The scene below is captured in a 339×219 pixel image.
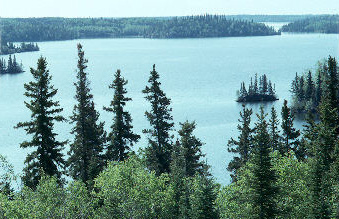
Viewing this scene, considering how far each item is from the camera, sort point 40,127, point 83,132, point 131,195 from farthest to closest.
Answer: point 83,132 → point 40,127 → point 131,195

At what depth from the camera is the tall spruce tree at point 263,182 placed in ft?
113

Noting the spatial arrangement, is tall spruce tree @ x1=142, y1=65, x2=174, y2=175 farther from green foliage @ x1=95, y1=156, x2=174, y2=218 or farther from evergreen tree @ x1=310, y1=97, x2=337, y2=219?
green foliage @ x1=95, y1=156, x2=174, y2=218

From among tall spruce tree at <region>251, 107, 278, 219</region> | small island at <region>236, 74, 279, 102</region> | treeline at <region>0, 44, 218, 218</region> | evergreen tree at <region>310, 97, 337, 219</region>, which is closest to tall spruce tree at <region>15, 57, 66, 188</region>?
treeline at <region>0, 44, 218, 218</region>

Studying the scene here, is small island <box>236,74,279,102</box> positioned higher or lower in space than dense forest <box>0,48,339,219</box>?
lower

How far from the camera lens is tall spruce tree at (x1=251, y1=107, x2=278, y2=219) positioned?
3444 cm

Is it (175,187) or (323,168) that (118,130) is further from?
(323,168)

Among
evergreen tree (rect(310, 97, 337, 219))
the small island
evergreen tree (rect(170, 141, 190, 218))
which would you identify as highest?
evergreen tree (rect(310, 97, 337, 219))

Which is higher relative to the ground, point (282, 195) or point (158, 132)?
point (158, 132)

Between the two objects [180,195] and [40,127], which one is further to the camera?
[40,127]

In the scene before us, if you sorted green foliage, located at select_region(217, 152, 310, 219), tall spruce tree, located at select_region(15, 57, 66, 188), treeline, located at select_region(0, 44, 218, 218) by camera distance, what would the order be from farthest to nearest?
1. tall spruce tree, located at select_region(15, 57, 66, 188)
2. green foliage, located at select_region(217, 152, 310, 219)
3. treeline, located at select_region(0, 44, 218, 218)

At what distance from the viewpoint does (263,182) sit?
34469mm

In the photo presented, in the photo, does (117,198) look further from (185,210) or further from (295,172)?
(295,172)

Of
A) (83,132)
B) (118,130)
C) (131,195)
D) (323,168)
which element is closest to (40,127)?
(83,132)

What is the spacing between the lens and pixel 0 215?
3127 centimetres
